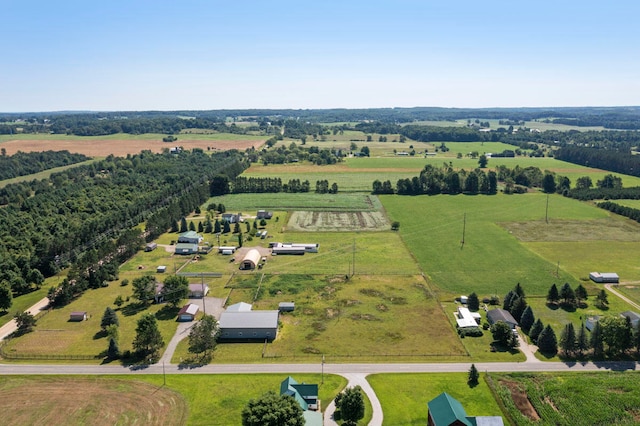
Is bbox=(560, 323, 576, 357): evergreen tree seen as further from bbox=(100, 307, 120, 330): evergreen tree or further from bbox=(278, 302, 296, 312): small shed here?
bbox=(100, 307, 120, 330): evergreen tree

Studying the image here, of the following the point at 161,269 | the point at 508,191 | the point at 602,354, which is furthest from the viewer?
the point at 508,191

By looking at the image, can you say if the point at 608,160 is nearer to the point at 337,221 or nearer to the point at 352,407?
the point at 337,221

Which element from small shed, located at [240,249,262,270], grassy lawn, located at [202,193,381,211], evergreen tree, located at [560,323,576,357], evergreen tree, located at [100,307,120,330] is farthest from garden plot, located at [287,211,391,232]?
evergreen tree, located at [560,323,576,357]

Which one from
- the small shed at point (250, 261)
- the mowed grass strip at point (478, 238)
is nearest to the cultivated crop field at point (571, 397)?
the mowed grass strip at point (478, 238)

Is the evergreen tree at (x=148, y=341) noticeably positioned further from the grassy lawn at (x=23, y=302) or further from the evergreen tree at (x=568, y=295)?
the evergreen tree at (x=568, y=295)

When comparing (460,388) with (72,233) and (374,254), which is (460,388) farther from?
(72,233)

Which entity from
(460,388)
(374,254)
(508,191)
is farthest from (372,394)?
(508,191)
